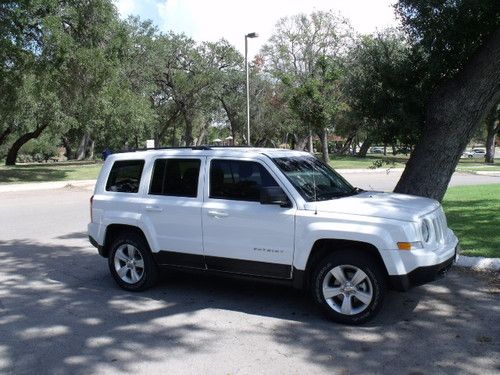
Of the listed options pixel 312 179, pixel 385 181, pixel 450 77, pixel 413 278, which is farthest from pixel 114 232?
pixel 385 181

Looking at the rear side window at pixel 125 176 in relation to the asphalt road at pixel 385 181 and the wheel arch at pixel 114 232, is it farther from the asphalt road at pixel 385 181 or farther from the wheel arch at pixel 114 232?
the asphalt road at pixel 385 181

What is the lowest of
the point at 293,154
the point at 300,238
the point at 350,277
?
the point at 350,277

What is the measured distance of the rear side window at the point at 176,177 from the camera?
5.94 metres

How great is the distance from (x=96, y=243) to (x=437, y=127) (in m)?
5.06

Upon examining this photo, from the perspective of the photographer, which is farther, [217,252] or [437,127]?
[437,127]

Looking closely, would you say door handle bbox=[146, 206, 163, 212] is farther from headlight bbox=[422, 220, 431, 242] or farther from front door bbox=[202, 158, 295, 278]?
headlight bbox=[422, 220, 431, 242]

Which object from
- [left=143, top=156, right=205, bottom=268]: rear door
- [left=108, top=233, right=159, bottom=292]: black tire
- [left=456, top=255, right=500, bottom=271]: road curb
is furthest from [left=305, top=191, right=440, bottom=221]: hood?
[left=108, top=233, right=159, bottom=292]: black tire

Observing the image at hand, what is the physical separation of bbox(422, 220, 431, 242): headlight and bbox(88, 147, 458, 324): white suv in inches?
0.6

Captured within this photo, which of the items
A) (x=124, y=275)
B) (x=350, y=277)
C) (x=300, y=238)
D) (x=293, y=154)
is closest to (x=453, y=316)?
(x=350, y=277)

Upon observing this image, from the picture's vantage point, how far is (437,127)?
7566 mm

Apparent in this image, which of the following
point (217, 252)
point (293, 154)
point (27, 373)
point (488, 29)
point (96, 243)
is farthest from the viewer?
point (488, 29)

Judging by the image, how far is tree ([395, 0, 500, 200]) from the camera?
729 cm

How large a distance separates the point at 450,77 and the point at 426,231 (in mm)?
4397

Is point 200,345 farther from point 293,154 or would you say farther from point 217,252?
point 293,154
